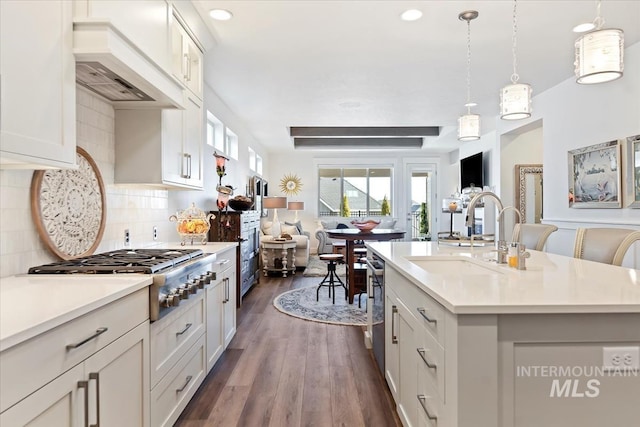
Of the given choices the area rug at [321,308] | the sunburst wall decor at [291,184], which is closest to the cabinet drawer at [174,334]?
the area rug at [321,308]

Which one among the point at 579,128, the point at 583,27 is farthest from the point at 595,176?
the point at 583,27

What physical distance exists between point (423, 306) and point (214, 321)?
1732 mm

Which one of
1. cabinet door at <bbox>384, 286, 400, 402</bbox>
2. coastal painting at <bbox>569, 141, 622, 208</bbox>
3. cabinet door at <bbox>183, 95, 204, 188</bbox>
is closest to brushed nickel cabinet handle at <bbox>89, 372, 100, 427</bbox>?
cabinet door at <bbox>384, 286, 400, 402</bbox>

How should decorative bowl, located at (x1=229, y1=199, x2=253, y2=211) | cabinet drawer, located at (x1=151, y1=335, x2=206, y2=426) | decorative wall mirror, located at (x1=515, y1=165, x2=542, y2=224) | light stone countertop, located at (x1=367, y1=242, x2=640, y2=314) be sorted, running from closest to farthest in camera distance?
1. light stone countertop, located at (x1=367, y1=242, x2=640, y2=314)
2. cabinet drawer, located at (x1=151, y1=335, x2=206, y2=426)
3. decorative bowl, located at (x1=229, y1=199, x2=253, y2=211)
4. decorative wall mirror, located at (x1=515, y1=165, x2=542, y2=224)

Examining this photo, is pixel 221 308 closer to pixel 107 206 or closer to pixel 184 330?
pixel 184 330

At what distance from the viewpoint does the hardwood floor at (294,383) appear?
217 centimetres

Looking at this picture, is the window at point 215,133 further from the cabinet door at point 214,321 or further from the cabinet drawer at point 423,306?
the cabinet drawer at point 423,306

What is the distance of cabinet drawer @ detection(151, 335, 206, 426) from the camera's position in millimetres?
1790

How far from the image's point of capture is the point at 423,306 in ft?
4.98

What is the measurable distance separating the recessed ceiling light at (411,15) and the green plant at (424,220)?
7.66 m

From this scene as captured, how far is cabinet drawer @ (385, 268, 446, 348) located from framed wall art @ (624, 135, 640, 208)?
2.96 metres

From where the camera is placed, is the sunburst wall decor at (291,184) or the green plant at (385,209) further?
the green plant at (385,209)

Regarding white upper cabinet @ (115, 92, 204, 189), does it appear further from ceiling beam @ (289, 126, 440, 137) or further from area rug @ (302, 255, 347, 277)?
ceiling beam @ (289, 126, 440, 137)

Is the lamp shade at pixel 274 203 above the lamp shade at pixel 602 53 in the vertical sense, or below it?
below
